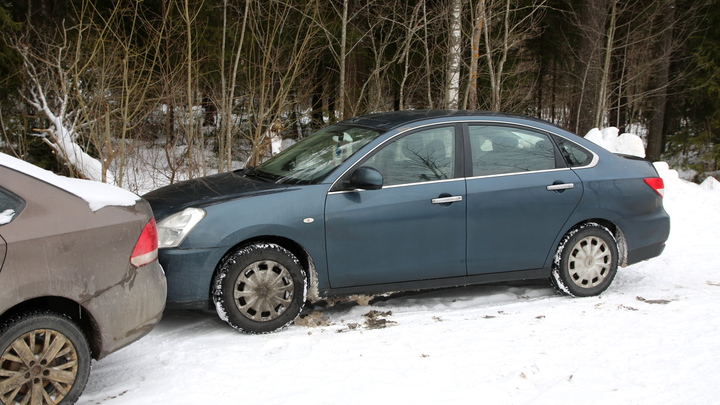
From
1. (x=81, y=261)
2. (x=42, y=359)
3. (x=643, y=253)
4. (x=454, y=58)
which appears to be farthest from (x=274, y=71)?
(x=42, y=359)

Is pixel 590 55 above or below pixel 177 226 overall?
above

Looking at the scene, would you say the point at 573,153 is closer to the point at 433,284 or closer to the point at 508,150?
the point at 508,150

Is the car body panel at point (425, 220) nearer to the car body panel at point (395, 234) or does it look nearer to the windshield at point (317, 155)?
the car body panel at point (395, 234)

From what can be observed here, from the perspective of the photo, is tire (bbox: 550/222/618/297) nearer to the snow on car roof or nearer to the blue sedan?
the blue sedan

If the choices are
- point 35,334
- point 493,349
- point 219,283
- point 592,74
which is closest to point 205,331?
point 219,283

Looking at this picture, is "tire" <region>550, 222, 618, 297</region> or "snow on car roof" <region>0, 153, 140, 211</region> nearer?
"snow on car roof" <region>0, 153, 140, 211</region>

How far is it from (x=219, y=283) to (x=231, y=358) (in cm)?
61

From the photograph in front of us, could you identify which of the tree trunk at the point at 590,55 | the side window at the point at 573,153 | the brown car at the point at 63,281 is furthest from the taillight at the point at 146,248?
the tree trunk at the point at 590,55

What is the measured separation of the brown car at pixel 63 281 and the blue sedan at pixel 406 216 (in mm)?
857

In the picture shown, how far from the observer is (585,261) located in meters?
5.99

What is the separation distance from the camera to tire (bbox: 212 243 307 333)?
16.0ft

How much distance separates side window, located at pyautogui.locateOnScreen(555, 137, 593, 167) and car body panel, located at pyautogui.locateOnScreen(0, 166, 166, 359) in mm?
3805

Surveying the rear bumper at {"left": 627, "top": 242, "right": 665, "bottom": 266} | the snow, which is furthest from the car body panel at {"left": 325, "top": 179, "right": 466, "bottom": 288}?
the snow

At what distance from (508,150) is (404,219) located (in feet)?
4.12
